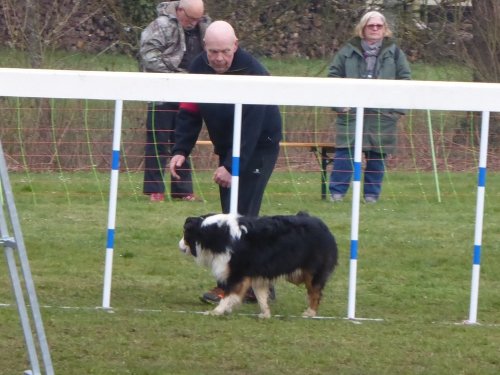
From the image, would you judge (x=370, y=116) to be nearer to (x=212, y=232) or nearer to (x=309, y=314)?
(x=309, y=314)

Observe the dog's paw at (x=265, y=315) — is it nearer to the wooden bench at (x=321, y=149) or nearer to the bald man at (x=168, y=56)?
the bald man at (x=168, y=56)

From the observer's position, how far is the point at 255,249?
7270mm

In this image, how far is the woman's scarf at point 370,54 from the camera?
39.3ft

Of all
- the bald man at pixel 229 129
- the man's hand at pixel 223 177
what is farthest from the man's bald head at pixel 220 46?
the man's hand at pixel 223 177

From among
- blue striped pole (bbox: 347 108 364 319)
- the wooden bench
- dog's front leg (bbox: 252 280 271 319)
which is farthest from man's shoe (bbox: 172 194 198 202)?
blue striped pole (bbox: 347 108 364 319)

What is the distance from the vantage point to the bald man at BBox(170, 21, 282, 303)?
24.7 ft

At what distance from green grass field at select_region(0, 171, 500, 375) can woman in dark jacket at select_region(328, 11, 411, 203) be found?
0.32 meters

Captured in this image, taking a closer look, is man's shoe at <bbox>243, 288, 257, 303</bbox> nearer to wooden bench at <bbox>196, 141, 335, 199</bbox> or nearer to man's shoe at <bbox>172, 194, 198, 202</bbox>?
man's shoe at <bbox>172, 194, 198, 202</bbox>

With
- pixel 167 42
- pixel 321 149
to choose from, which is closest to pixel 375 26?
pixel 321 149

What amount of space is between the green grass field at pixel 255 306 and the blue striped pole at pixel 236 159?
2.26 ft

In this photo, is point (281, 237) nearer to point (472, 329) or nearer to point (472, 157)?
point (472, 329)

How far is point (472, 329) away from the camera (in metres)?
7.14

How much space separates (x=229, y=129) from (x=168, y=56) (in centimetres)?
413

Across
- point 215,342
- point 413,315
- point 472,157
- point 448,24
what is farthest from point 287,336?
point 448,24
